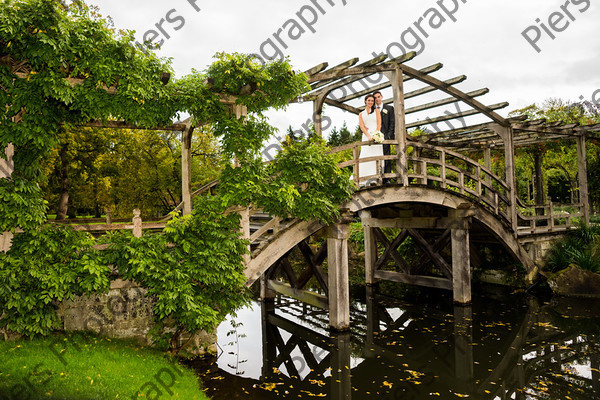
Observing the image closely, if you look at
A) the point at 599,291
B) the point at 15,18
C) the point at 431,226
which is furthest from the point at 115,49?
the point at 599,291

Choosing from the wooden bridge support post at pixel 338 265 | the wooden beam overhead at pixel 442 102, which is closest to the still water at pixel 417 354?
the wooden bridge support post at pixel 338 265

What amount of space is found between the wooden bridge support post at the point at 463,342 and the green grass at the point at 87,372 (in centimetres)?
484

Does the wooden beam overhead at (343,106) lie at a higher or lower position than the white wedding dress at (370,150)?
higher

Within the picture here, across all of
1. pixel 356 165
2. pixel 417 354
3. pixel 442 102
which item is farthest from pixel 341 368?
pixel 442 102

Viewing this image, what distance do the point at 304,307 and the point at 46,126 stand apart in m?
9.17

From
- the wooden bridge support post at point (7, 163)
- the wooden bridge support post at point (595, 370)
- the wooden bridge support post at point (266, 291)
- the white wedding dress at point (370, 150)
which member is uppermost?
the white wedding dress at point (370, 150)

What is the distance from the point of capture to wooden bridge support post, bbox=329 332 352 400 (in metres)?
7.31

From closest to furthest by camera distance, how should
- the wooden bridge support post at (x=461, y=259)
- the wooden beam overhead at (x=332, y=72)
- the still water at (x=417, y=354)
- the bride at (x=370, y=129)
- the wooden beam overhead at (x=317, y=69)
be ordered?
1. the still water at (x=417, y=354)
2. the wooden beam overhead at (x=317, y=69)
3. the wooden beam overhead at (x=332, y=72)
4. the bride at (x=370, y=129)
5. the wooden bridge support post at (x=461, y=259)

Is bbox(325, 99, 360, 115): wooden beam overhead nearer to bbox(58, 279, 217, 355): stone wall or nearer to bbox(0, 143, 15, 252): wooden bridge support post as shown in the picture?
bbox(58, 279, 217, 355): stone wall

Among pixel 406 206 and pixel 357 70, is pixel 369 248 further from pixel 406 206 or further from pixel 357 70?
pixel 357 70

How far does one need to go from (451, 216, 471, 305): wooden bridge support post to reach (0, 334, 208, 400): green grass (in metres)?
8.44

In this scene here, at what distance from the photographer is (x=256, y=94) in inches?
346

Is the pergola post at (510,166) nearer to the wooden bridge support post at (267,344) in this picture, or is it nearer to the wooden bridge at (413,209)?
the wooden bridge at (413,209)

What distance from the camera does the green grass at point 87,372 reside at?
225 inches
